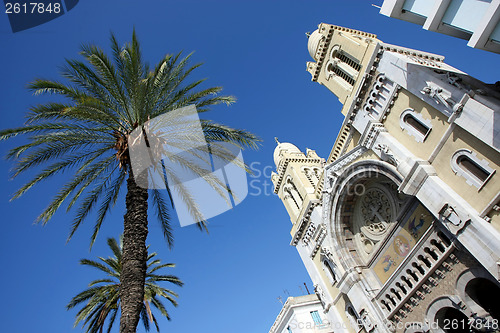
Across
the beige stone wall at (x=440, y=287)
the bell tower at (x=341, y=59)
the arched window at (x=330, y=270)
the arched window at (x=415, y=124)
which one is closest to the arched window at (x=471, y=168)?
the arched window at (x=415, y=124)

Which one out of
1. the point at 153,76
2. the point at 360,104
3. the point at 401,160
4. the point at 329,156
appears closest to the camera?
the point at 153,76

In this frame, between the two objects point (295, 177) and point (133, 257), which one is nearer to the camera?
point (133, 257)

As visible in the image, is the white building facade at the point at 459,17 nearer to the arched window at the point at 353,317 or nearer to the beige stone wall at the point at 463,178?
the beige stone wall at the point at 463,178

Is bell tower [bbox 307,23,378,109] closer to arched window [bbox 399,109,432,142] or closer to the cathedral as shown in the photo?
the cathedral

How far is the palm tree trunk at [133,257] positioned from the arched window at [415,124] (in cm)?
1150

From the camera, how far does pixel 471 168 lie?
1164cm

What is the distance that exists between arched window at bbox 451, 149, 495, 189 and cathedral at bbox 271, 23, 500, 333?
0.04m

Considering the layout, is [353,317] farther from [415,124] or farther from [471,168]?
[415,124]

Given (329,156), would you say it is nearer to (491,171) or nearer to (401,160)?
(401,160)

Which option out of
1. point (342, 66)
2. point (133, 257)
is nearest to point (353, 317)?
point (133, 257)

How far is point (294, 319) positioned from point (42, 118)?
30.1m

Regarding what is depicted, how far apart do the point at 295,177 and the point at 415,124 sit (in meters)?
11.5

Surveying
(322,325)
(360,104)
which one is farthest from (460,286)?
(322,325)

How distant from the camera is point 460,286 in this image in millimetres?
11875
